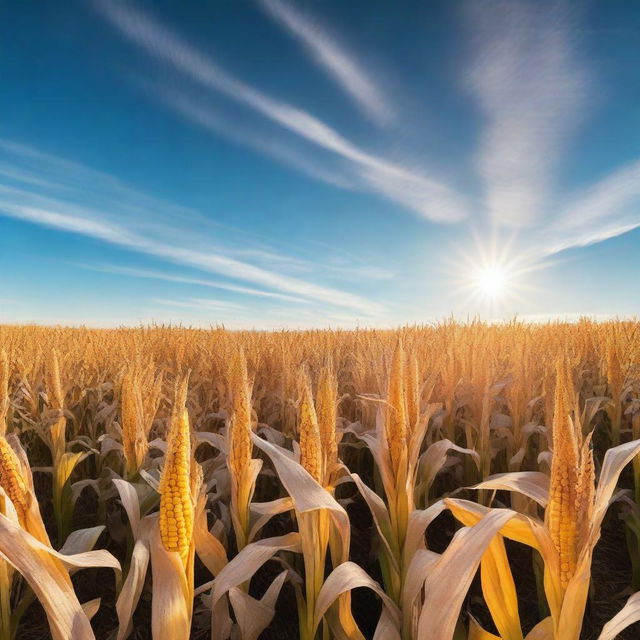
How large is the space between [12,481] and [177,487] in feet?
2.04

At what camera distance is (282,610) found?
96.0 inches

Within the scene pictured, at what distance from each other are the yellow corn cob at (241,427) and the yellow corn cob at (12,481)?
762 millimetres

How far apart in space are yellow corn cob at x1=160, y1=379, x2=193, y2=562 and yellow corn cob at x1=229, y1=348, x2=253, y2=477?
1.77ft

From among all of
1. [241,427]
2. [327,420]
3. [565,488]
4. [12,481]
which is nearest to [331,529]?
[327,420]

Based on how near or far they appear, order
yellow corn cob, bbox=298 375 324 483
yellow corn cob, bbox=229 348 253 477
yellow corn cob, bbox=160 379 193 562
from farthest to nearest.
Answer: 1. yellow corn cob, bbox=229 348 253 477
2. yellow corn cob, bbox=298 375 324 483
3. yellow corn cob, bbox=160 379 193 562

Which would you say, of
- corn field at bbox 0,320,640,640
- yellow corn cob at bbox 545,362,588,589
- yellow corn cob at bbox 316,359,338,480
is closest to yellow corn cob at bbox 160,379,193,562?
corn field at bbox 0,320,640,640

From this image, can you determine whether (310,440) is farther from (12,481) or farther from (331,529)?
(12,481)

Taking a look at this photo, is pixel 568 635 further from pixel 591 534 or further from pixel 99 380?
pixel 99 380

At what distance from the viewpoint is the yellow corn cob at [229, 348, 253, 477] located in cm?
188

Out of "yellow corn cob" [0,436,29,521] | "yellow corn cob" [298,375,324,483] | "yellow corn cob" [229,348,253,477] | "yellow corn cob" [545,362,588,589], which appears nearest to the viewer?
"yellow corn cob" [545,362,588,589]

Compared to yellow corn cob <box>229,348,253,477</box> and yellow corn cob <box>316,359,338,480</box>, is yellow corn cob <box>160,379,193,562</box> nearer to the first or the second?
yellow corn cob <box>229,348,253,477</box>

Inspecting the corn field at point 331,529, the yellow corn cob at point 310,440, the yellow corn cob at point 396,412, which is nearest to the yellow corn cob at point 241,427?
the corn field at point 331,529

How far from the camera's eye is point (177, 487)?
1300 millimetres

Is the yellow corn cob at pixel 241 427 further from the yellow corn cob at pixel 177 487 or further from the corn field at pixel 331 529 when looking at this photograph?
the yellow corn cob at pixel 177 487
